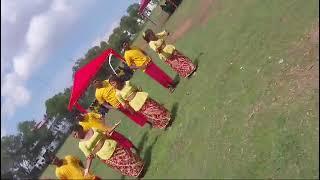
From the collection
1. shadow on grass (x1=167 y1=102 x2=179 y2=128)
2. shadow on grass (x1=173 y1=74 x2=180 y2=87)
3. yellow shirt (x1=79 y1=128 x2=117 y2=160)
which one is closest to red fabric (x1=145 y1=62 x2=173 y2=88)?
shadow on grass (x1=173 y1=74 x2=180 y2=87)

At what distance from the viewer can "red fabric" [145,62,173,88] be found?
16027 millimetres

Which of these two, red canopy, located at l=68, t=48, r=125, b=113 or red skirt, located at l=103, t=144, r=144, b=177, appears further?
red canopy, located at l=68, t=48, r=125, b=113

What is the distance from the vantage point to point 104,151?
12.2 meters

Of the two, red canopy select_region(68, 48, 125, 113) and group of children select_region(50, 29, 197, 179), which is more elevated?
group of children select_region(50, 29, 197, 179)

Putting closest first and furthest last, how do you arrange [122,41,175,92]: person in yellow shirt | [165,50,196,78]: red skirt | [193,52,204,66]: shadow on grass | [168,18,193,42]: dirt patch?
[122,41,175,92]: person in yellow shirt < [165,50,196,78]: red skirt < [193,52,204,66]: shadow on grass < [168,18,193,42]: dirt patch

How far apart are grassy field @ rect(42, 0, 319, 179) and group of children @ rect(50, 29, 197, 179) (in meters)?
0.45

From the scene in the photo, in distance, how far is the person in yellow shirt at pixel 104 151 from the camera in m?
11.9

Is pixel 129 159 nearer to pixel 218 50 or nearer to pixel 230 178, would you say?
pixel 230 178

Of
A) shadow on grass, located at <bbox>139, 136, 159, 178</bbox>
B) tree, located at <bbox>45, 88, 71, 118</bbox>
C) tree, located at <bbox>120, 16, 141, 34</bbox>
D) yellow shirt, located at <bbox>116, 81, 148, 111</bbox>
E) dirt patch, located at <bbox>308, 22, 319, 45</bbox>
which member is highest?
dirt patch, located at <bbox>308, 22, 319, 45</bbox>

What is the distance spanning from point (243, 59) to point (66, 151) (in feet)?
61.8

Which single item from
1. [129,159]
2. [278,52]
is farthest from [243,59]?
[129,159]

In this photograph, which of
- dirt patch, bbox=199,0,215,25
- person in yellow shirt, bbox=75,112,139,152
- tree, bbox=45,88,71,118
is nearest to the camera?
person in yellow shirt, bbox=75,112,139,152

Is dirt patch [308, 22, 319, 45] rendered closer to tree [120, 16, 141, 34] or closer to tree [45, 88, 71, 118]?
tree [45, 88, 71, 118]

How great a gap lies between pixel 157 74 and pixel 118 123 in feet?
11.5
